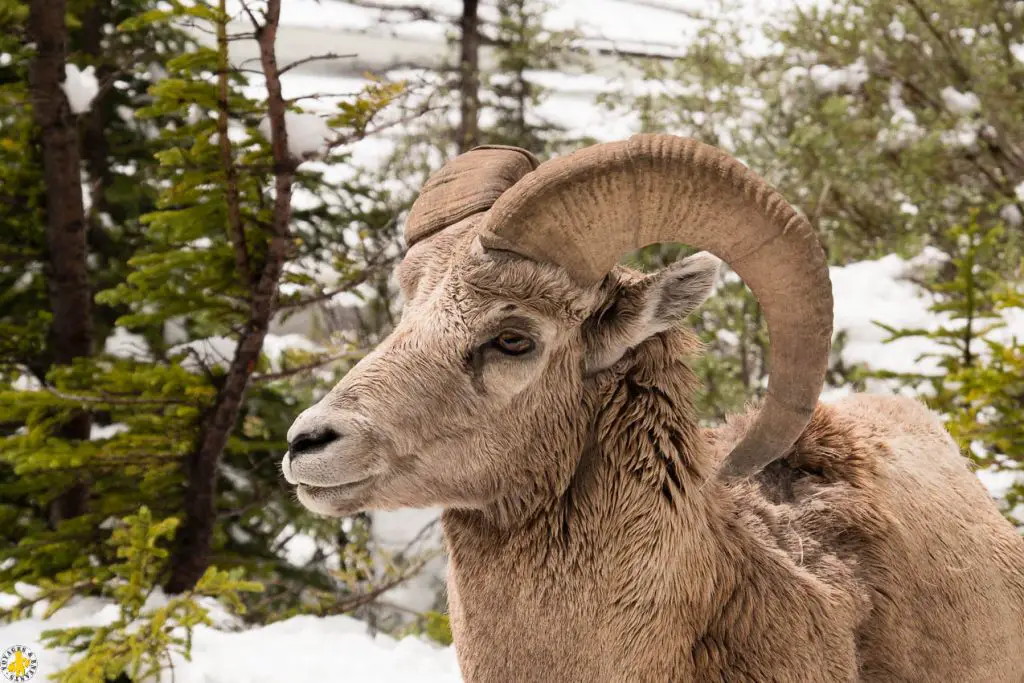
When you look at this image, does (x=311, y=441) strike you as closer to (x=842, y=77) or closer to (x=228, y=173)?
(x=228, y=173)

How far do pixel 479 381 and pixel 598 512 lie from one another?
0.54m

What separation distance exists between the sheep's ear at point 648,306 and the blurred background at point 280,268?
63 cm

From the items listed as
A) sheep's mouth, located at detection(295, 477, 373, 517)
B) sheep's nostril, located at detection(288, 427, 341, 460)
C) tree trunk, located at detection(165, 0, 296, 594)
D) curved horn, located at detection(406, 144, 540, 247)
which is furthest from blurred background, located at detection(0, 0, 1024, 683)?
sheep's nostril, located at detection(288, 427, 341, 460)

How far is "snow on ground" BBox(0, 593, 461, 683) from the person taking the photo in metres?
5.37

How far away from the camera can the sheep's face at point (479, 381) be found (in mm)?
2557

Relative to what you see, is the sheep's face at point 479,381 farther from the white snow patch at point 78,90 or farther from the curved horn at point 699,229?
the white snow patch at point 78,90

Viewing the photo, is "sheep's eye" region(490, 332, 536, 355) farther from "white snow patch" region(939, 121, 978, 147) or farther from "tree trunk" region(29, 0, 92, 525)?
"white snow patch" region(939, 121, 978, 147)

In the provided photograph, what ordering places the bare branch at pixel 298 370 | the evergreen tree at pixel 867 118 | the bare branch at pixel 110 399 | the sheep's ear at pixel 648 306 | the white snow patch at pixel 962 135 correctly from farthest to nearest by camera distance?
the white snow patch at pixel 962 135
the evergreen tree at pixel 867 118
the bare branch at pixel 298 370
the bare branch at pixel 110 399
the sheep's ear at pixel 648 306

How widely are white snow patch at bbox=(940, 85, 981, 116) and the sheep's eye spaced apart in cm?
895

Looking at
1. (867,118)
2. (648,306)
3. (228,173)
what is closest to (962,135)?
(867,118)

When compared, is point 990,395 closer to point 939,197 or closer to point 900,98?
point 939,197

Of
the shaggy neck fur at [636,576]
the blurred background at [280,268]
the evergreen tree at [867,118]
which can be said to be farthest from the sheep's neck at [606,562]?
the evergreen tree at [867,118]

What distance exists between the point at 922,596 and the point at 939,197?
26.7 ft

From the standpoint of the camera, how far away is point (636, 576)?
2736 millimetres
